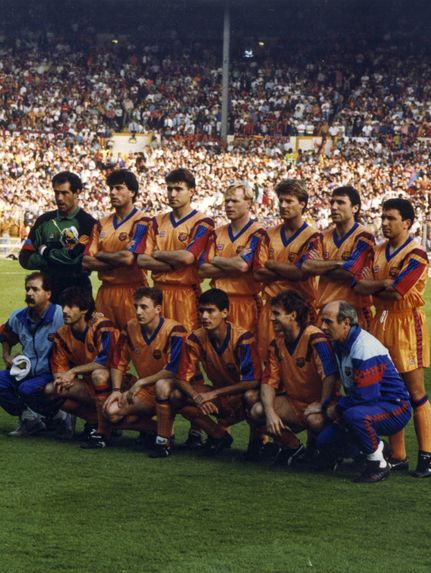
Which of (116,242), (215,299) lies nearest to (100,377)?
(215,299)

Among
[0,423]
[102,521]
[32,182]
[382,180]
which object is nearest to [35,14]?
[32,182]

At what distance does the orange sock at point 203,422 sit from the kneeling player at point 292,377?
13.0 inches

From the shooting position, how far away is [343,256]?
7.54 meters

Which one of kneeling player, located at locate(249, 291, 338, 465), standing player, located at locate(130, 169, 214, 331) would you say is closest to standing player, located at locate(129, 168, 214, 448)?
standing player, located at locate(130, 169, 214, 331)

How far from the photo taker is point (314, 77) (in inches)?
1738

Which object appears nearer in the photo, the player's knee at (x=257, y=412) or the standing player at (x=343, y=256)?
the player's knee at (x=257, y=412)

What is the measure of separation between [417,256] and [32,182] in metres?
29.8

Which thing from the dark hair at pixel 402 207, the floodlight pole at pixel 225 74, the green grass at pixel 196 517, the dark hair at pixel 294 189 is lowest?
the green grass at pixel 196 517

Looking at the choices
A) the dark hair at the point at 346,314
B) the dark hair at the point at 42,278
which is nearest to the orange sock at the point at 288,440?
the dark hair at the point at 346,314

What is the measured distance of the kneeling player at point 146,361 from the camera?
7.39m

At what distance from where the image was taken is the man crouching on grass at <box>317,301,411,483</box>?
660cm

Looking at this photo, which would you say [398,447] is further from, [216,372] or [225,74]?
[225,74]

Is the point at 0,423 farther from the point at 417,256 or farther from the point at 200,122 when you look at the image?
the point at 200,122

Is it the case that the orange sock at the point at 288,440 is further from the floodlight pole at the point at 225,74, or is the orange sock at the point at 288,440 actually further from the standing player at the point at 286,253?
the floodlight pole at the point at 225,74
